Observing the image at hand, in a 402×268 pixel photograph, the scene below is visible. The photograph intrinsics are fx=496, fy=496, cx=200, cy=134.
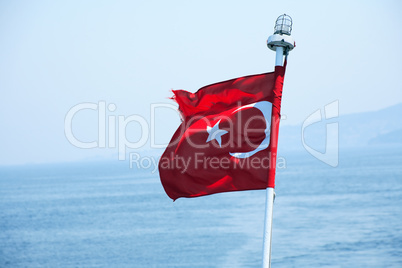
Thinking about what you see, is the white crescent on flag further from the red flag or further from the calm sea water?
the calm sea water

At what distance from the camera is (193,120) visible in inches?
335

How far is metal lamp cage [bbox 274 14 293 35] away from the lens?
A: 22.7 feet

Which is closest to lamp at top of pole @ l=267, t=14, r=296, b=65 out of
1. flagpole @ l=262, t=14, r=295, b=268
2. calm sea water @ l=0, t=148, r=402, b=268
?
flagpole @ l=262, t=14, r=295, b=268

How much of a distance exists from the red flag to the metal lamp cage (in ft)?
1.77

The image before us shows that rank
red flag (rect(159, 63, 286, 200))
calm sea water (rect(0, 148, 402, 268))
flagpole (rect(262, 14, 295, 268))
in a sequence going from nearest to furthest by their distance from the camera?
flagpole (rect(262, 14, 295, 268)) → red flag (rect(159, 63, 286, 200)) → calm sea water (rect(0, 148, 402, 268))

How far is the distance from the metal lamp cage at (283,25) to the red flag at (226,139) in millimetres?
539

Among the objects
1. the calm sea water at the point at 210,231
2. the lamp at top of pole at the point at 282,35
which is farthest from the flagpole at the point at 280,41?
the calm sea water at the point at 210,231

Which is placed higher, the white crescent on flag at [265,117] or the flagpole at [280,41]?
the flagpole at [280,41]

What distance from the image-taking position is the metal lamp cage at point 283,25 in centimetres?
693

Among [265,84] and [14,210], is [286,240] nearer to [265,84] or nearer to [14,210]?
[265,84]

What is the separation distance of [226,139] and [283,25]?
6.83ft

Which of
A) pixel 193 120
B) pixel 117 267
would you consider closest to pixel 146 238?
pixel 117 267

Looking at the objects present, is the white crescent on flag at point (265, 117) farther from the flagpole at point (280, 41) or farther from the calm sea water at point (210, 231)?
the calm sea water at point (210, 231)

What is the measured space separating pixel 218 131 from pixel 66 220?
59207 millimetres
